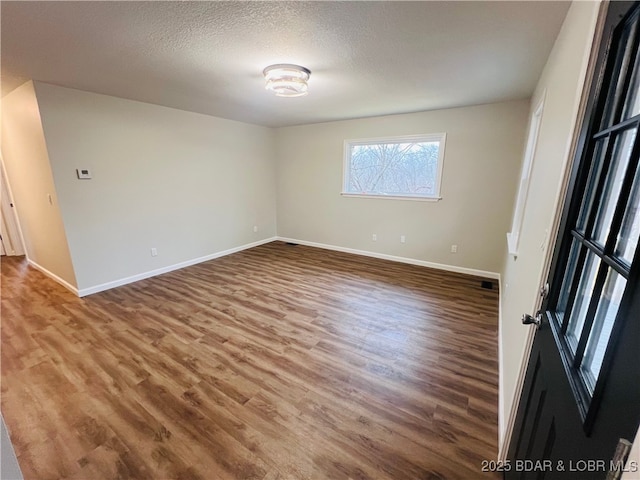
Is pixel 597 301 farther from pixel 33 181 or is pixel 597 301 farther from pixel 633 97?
pixel 33 181

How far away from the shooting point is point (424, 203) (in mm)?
4227

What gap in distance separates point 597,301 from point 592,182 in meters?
0.41

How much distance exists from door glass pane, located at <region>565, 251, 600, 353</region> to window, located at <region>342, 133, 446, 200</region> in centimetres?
345

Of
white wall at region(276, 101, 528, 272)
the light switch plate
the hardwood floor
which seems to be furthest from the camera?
white wall at region(276, 101, 528, 272)

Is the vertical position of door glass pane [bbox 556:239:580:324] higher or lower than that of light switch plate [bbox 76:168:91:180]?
lower

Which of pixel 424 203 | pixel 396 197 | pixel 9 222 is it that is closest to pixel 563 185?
pixel 424 203

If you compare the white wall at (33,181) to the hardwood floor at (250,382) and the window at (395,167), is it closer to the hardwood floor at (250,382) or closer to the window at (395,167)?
the hardwood floor at (250,382)

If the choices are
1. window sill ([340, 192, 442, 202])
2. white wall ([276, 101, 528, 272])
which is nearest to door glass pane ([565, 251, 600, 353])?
white wall ([276, 101, 528, 272])

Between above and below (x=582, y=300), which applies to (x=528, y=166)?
above

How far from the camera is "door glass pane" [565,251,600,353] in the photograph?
802mm

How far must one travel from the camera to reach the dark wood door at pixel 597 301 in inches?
19.9

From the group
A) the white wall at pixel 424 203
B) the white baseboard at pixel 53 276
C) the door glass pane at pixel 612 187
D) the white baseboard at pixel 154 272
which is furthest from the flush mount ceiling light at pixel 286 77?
the white baseboard at pixel 53 276

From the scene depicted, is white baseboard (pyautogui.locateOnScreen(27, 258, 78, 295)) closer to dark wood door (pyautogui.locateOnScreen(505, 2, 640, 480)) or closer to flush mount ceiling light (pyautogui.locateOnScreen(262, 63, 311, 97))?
flush mount ceiling light (pyautogui.locateOnScreen(262, 63, 311, 97))

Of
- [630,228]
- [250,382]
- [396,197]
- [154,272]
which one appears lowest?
[250,382]
